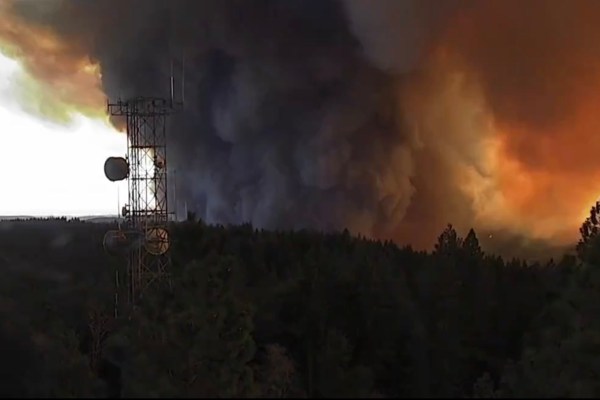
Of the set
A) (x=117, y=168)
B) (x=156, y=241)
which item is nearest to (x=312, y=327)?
(x=156, y=241)

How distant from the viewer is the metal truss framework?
29.6 metres

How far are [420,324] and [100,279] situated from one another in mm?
19100

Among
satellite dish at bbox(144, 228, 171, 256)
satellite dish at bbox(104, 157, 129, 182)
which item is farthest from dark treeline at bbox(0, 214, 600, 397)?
satellite dish at bbox(104, 157, 129, 182)

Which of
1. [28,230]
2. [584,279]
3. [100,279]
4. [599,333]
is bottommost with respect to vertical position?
[599,333]

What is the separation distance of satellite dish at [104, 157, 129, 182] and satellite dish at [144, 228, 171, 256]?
9.61 feet

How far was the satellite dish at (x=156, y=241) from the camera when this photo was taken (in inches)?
1144

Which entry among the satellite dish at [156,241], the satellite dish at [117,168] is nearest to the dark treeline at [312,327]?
the satellite dish at [156,241]

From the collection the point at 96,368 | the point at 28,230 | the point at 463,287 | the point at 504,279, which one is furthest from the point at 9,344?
the point at 28,230

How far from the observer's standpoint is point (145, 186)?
30.9 metres

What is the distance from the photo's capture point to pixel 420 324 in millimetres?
30375

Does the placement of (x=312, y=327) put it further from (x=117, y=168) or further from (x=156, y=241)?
(x=117, y=168)

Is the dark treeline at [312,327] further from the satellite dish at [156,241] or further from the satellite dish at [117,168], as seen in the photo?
the satellite dish at [117,168]

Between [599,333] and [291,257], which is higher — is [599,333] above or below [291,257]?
below

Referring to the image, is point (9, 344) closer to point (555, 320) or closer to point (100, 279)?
point (555, 320)
